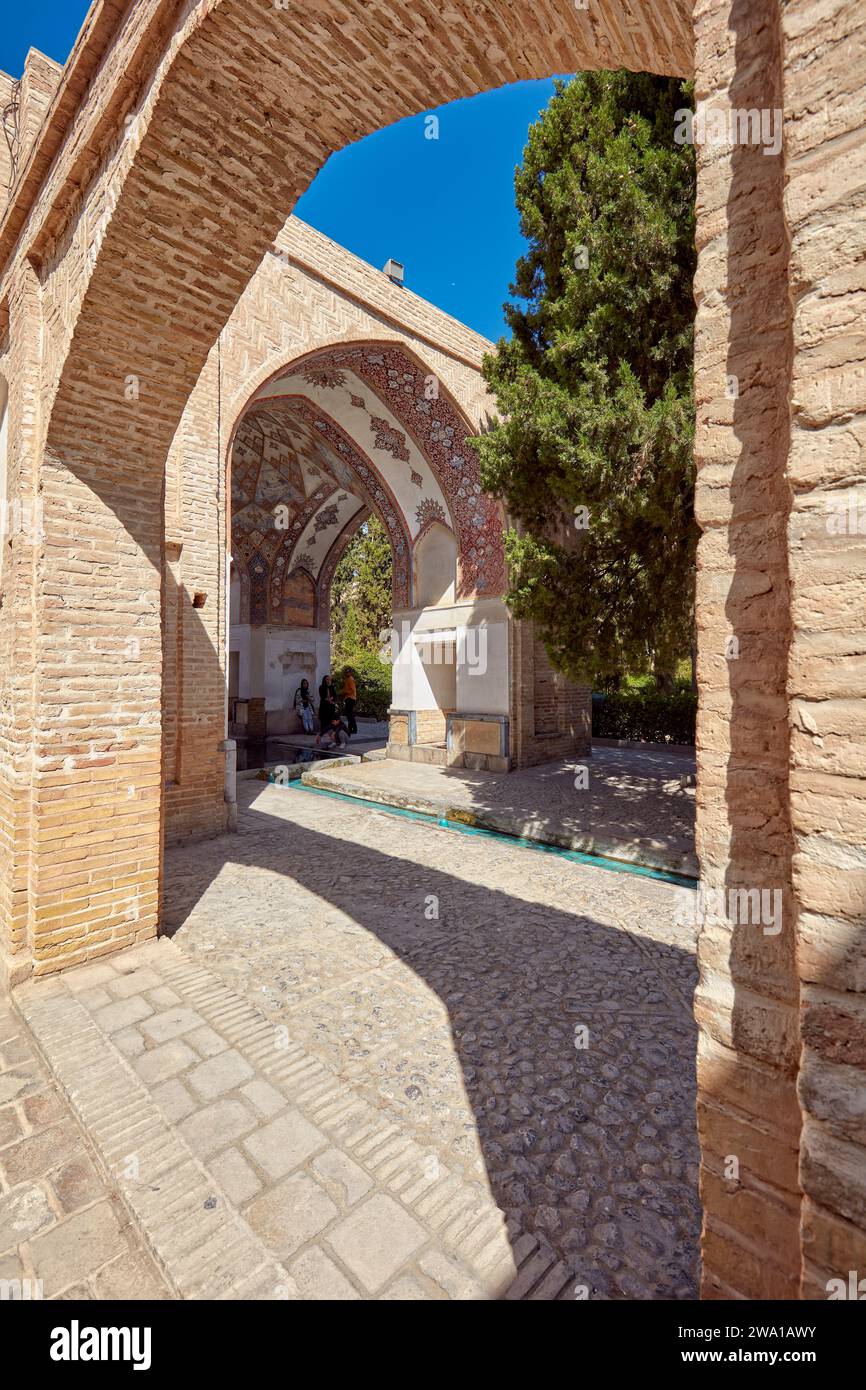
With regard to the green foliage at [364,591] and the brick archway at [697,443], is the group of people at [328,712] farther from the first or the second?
the brick archway at [697,443]

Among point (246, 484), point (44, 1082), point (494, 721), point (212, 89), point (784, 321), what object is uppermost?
point (246, 484)

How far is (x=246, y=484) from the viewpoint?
13.0 meters

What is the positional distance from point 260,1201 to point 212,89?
3783 mm

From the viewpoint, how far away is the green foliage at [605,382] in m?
5.18

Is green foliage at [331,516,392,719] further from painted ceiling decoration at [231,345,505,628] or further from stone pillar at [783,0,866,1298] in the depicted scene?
stone pillar at [783,0,866,1298]

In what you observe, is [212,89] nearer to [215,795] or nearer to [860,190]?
[860,190]

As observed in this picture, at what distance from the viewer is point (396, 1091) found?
2332 mm

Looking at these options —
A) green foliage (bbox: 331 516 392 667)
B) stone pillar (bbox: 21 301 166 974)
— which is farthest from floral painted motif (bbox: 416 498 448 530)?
green foliage (bbox: 331 516 392 667)

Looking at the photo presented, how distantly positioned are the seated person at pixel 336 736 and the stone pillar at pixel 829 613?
1154 centimetres

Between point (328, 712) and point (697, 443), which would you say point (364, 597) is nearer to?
point (328, 712)

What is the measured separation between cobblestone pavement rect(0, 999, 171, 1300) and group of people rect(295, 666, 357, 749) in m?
9.94

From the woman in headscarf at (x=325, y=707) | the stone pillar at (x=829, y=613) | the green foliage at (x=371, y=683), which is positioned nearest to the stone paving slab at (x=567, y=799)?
the woman in headscarf at (x=325, y=707)

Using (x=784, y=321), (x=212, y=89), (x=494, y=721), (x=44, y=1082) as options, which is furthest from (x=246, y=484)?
(x=784, y=321)

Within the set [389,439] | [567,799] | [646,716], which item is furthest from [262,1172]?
[646,716]
